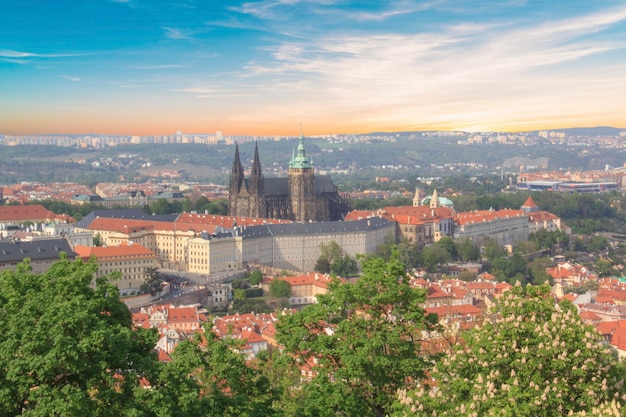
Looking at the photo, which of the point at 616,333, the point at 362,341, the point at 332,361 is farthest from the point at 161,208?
the point at 362,341

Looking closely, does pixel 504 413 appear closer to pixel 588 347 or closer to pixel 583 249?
pixel 588 347

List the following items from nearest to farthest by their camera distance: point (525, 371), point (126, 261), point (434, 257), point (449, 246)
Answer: point (525, 371)
point (126, 261)
point (434, 257)
point (449, 246)

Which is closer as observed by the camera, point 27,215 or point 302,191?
point 302,191

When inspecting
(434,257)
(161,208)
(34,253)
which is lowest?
(434,257)

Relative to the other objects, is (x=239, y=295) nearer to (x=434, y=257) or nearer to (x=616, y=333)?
(x=434, y=257)

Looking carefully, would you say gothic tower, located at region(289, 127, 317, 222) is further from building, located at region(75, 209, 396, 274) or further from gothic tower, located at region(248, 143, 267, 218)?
building, located at region(75, 209, 396, 274)

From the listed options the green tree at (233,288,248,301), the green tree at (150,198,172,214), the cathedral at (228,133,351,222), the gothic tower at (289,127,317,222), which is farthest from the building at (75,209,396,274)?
the green tree at (150,198,172,214)

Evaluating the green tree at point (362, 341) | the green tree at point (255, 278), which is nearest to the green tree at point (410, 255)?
the green tree at point (255, 278)
